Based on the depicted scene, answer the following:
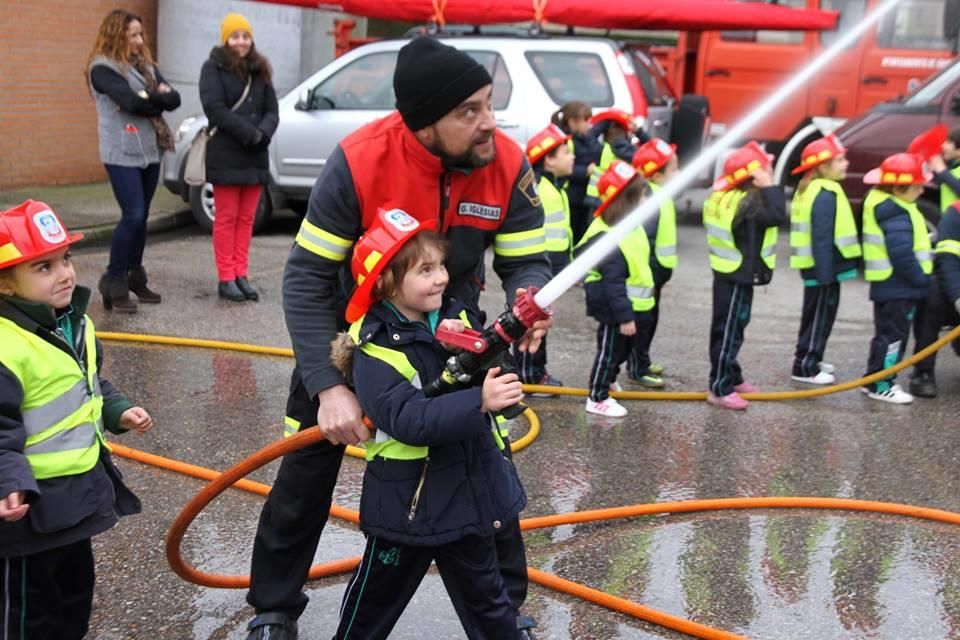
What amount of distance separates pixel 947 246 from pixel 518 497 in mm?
4313

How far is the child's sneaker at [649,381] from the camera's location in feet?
23.0

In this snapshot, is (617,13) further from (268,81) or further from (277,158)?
(268,81)

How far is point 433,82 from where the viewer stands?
3.07m

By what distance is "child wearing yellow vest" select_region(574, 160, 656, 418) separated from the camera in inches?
245

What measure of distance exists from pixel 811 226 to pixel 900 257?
0.57m

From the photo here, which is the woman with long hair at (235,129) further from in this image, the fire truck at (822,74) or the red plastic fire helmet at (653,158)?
the fire truck at (822,74)

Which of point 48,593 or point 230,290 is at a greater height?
point 48,593

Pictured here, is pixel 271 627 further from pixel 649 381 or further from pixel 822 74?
pixel 822 74

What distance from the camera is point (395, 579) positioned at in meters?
3.20

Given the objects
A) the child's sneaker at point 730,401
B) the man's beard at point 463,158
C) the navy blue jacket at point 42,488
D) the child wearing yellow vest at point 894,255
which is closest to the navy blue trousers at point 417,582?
the navy blue jacket at point 42,488

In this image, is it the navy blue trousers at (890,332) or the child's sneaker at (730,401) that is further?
the navy blue trousers at (890,332)

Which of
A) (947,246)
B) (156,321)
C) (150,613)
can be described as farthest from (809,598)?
(156,321)

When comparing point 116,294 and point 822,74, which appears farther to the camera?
point 822,74

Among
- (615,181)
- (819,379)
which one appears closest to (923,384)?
(819,379)
